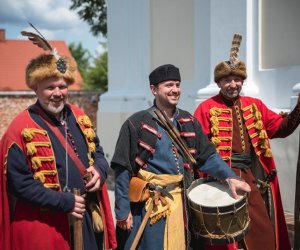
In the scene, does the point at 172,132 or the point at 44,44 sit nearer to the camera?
the point at 44,44

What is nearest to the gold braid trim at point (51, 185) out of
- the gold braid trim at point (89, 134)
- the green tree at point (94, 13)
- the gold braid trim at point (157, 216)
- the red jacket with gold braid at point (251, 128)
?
the gold braid trim at point (89, 134)

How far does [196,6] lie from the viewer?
7.83 m

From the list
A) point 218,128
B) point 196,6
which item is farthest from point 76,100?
point 218,128

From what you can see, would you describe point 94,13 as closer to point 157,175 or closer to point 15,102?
point 15,102

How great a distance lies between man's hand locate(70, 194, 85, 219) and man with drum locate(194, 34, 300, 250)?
5.30ft

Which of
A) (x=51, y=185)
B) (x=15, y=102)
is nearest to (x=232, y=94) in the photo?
(x=51, y=185)

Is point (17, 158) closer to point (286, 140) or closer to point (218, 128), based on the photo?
point (218, 128)

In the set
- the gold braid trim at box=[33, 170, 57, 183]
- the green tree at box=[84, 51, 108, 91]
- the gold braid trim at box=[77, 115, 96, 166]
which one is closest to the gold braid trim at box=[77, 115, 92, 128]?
the gold braid trim at box=[77, 115, 96, 166]

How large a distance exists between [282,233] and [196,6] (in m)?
4.40

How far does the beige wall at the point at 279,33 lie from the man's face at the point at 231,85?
238cm

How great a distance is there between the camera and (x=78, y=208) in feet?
9.81

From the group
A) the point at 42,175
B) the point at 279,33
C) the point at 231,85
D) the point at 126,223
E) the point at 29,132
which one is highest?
the point at 279,33

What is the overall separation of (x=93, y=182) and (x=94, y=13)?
Result: 38.0 ft

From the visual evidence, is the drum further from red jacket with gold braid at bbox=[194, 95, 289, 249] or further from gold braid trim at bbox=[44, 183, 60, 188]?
gold braid trim at bbox=[44, 183, 60, 188]
